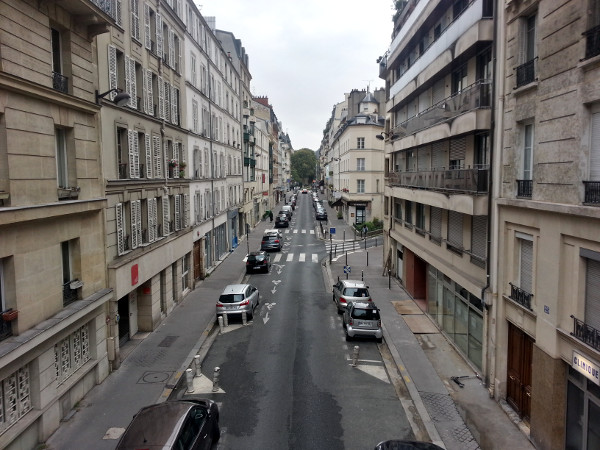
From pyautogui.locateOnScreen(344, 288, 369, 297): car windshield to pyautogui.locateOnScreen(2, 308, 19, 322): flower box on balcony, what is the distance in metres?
14.8

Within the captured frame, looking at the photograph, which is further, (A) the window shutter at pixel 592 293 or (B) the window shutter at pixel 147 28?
(B) the window shutter at pixel 147 28

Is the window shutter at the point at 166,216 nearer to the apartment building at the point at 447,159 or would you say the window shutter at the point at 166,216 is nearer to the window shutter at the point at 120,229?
the window shutter at the point at 120,229

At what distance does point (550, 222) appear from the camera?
35.5 ft

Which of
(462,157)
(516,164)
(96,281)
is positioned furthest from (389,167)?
(96,281)

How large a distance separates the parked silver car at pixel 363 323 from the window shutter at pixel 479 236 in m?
4.77

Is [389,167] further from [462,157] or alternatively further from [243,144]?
[243,144]

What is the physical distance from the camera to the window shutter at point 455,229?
18.1 meters

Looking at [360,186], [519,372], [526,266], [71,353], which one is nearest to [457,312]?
[519,372]

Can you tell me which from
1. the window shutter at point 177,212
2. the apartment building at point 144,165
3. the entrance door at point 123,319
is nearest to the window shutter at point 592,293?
the apartment building at point 144,165

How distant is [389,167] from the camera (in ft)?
105

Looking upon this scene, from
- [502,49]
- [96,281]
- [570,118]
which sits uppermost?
[502,49]

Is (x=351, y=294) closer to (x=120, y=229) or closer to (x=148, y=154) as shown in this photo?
(x=120, y=229)

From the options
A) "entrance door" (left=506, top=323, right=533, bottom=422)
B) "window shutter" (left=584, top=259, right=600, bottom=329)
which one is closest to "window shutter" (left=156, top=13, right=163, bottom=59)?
"entrance door" (left=506, top=323, right=533, bottom=422)

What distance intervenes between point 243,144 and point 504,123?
127ft
